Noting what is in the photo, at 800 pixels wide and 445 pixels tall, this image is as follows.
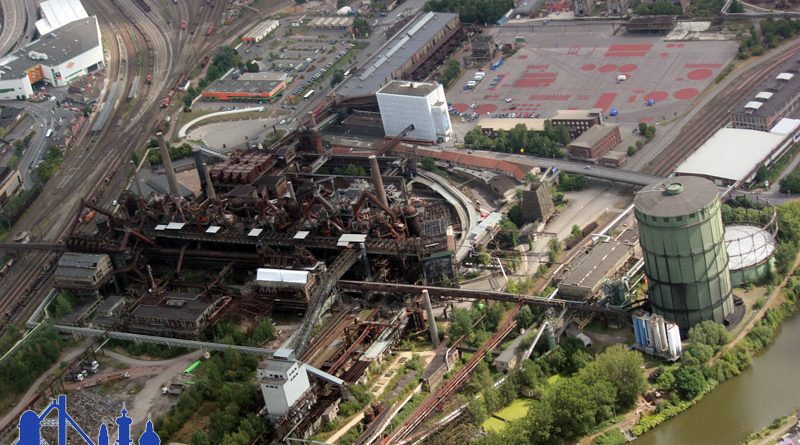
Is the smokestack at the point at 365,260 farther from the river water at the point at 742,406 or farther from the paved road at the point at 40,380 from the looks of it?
the river water at the point at 742,406

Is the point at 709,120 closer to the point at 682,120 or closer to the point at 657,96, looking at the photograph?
the point at 682,120

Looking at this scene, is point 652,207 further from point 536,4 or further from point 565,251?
point 536,4

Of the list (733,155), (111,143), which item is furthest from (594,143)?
(111,143)

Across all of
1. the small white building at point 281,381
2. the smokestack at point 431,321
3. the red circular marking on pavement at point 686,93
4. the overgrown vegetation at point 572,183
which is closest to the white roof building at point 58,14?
the overgrown vegetation at point 572,183

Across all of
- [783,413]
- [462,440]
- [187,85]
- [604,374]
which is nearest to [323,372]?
[462,440]

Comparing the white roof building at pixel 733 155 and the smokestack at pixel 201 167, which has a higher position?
the smokestack at pixel 201 167

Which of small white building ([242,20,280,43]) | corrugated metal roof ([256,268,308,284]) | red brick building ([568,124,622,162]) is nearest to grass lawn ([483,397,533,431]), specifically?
corrugated metal roof ([256,268,308,284])
